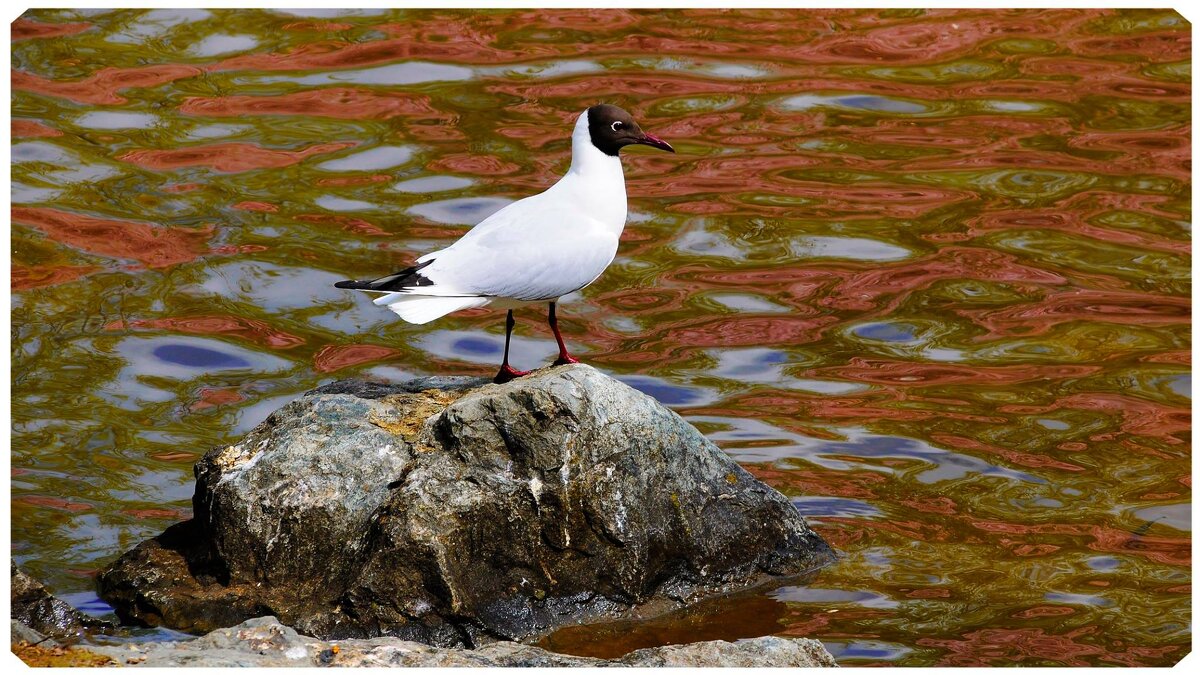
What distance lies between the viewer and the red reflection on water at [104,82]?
1259cm

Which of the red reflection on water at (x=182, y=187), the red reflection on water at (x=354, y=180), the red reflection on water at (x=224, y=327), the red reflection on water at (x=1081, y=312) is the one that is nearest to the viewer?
the red reflection on water at (x=224, y=327)

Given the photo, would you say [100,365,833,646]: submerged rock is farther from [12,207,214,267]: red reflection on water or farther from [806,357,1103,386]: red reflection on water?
[12,207,214,267]: red reflection on water

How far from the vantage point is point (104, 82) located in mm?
12766

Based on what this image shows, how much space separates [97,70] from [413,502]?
875 centimetres


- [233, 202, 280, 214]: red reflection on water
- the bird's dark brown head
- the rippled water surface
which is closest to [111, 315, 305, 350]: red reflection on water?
the rippled water surface

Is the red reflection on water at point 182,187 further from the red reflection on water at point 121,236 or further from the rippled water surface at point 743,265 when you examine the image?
the red reflection on water at point 121,236

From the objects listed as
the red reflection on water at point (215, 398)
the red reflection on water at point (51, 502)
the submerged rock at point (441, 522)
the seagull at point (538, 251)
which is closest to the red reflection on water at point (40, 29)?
the red reflection on water at point (215, 398)

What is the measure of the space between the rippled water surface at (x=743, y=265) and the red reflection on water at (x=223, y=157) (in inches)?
1.7

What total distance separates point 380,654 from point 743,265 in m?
6.07

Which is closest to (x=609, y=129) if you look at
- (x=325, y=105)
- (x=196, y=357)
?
(x=196, y=357)

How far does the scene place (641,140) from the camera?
22.2 feet

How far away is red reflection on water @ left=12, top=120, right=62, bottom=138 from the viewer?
38.9 feet

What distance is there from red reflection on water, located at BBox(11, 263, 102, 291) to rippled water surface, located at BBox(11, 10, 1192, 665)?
3cm

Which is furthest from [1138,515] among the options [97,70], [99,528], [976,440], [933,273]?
[97,70]
